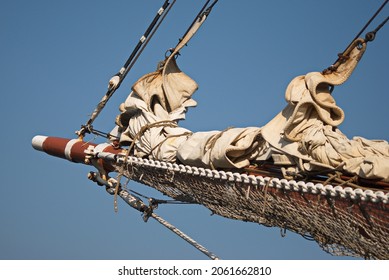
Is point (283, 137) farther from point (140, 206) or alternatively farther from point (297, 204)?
point (140, 206)

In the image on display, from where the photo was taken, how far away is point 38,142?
1231 centimetres

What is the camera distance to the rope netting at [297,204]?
24.0 feet

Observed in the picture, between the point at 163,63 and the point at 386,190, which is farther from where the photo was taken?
the point at 163,63

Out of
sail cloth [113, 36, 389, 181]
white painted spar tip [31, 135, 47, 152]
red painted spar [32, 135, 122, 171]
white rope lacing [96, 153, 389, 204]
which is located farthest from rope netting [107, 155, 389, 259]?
white painted spar tip [31, 135, 47, 152]

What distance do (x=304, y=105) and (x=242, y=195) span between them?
36.7 inches

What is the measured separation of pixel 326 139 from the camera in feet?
25.8

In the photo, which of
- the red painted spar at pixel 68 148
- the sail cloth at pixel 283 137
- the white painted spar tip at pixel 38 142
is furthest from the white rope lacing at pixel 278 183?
the white painted spar tip at pixel 38 142

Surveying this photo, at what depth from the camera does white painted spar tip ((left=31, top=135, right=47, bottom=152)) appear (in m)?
12.2

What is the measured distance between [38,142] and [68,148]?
951 mm

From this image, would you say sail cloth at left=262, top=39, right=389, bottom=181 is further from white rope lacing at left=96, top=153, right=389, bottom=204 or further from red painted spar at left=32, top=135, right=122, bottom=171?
red painted spar at left=32, top=135, right=122, bottom=171

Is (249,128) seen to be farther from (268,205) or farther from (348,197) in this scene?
(348,197)

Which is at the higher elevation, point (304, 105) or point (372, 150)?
point (304, 105)
